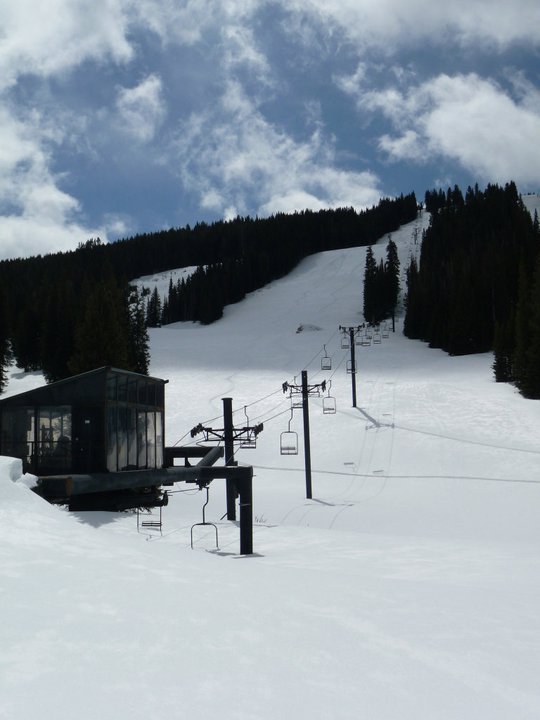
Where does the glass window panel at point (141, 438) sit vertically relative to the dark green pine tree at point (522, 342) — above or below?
below

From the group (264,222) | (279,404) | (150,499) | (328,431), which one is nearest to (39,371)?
(279,404)

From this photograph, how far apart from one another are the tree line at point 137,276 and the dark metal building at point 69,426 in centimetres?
2382

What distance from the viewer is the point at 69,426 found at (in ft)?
55.3

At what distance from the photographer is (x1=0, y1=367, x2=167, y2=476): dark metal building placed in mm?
16656

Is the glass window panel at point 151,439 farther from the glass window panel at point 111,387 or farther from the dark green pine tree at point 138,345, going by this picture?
the dark green pine tree at point 138,345

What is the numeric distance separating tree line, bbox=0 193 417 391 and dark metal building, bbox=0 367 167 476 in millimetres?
23818

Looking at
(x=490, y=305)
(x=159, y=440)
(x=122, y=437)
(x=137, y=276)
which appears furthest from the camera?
(x=137, y=276)

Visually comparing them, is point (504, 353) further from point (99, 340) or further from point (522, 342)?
point (99, 340)

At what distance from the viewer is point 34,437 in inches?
669

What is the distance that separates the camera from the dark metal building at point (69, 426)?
656 inches

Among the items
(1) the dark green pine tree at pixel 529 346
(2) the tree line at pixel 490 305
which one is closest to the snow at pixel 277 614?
(1) the dark green pine tree at pixel 529 346

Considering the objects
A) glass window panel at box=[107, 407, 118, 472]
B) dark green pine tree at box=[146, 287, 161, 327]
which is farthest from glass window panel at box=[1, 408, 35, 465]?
dark green pine tree at box=[146, 287, 161, 327]

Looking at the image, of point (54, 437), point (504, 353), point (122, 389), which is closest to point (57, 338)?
point (504, 353)

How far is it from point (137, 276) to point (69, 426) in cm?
15286
